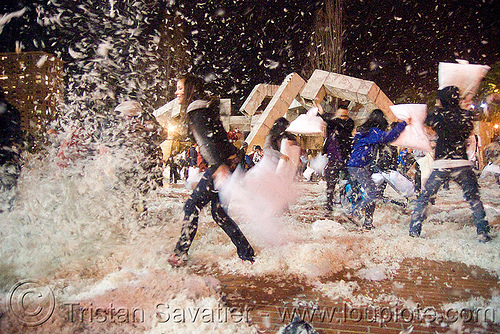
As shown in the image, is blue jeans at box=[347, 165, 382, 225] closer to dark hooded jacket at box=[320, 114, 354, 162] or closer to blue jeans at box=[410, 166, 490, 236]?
blue jeans at box=[410, 166, 490, 236]

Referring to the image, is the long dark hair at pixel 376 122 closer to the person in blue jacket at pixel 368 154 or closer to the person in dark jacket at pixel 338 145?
the person in blue jacket at pixel 368 154

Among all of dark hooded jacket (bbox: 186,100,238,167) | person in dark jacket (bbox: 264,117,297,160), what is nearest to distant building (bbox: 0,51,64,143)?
person in dark jacket (bbox: 264,117,297,160)

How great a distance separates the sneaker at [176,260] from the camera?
320cm

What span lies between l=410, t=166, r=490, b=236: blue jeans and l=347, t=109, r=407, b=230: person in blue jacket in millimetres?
696

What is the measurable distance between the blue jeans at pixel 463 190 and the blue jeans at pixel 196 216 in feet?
7.96

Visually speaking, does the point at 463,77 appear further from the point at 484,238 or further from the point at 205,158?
the point at 205,158

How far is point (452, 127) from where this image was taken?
406 centimetres

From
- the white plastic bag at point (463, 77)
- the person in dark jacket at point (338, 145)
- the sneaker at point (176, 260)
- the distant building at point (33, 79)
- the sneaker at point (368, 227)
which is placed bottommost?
the sneaker at point (368, 227)

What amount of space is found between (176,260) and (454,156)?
363 cm

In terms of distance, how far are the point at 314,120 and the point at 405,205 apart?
2643mm

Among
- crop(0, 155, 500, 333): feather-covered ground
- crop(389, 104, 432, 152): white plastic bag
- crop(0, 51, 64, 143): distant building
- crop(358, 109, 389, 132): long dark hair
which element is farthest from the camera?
crop(0, 51, 64, 143): distant building

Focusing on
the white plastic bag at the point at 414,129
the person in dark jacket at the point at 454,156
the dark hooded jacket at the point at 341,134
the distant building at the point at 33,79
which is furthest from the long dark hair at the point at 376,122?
the distant building at the point at 33,79

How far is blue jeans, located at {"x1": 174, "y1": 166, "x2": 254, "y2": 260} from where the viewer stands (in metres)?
3.29

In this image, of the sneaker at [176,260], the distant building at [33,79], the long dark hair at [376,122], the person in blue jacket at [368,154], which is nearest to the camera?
the sneaker at [176,260]
